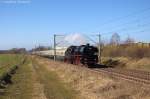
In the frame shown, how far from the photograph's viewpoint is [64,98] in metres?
22.0

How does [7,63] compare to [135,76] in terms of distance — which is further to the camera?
[7,63]

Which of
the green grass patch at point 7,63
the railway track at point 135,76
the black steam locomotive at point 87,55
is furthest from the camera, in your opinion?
the green grass patch at point 7,63

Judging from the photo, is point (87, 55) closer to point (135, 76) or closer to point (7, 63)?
point (135, 76)

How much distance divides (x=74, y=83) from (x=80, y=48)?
1692cm

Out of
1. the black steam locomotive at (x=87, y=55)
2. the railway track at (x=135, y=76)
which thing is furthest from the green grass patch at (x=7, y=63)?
the railway track at (x=135, y=76)

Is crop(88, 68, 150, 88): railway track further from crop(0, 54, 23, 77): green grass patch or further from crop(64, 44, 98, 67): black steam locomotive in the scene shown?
crop(0, 54, 23, 77): green grass patch

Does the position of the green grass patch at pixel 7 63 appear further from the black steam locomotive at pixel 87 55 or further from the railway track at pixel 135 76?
the railway track at pixel 135 76

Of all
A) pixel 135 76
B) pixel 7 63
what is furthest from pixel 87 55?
pixel 7 63

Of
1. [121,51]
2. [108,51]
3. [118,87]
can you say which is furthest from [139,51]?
[118,87]

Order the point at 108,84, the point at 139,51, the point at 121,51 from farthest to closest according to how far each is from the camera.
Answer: the point at 121,51 < the point at 139,51 < the point at 108,84

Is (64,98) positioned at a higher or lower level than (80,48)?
lower

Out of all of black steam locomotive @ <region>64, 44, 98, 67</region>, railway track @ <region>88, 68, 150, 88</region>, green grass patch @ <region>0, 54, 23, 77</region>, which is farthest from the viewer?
green grass patch @ <region>0, 54, 23, 77</region>

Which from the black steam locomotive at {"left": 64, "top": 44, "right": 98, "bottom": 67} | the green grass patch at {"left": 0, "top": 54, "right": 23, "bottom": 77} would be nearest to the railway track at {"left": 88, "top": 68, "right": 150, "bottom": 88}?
the black steam locomotive at {"left": 64, "top": 44, "right": 98, "bottom": 67}

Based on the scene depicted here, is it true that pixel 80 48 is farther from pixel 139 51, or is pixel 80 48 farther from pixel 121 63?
pixel 139 51
